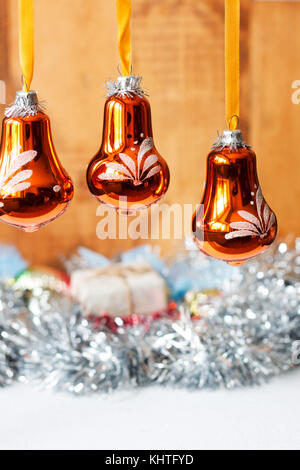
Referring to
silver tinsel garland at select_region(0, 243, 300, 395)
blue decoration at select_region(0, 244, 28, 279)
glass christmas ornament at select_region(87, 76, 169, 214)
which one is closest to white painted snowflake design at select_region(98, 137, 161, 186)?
glass christmas ornament at select_region(87, 76, 169, 214)

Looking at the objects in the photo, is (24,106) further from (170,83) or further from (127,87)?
(170,83)

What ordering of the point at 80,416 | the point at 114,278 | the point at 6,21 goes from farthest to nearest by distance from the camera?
the point at 6,21
the point at 114,278
the point at 80,416

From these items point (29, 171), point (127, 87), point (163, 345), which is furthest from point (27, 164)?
point (163, 345)

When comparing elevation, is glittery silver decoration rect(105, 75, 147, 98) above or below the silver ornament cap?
above

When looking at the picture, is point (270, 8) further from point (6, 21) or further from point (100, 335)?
point (100, 335)

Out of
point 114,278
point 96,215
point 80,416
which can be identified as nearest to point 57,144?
point 96,215

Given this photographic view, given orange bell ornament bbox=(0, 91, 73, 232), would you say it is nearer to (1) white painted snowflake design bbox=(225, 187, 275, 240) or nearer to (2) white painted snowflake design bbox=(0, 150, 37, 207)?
(2) white painted snowflake design bbox=(0, 150, 37, 207)

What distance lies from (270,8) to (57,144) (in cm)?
46

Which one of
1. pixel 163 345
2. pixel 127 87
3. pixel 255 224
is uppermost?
pixel 127 87

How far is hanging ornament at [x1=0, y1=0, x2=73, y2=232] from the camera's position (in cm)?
50

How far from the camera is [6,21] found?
3.61ft

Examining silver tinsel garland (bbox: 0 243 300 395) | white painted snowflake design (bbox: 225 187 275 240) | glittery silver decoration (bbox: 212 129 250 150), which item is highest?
glittery silver decoration (bbox: 212 129 250 150)

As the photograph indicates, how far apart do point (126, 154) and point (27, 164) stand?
8cm

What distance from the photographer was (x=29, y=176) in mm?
499
